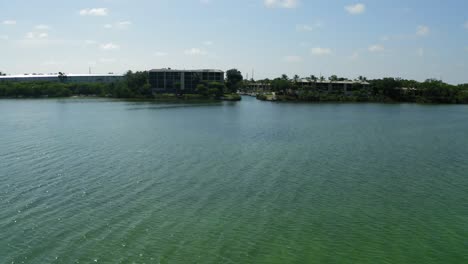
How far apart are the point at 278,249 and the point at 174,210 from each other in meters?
4.92

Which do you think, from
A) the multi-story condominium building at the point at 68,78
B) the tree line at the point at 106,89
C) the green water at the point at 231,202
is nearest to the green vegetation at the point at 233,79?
the tree line at the point at 106,89

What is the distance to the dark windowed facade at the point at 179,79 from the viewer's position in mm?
112750

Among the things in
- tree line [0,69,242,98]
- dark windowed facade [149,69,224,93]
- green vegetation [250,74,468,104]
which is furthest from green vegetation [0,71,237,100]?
green vegetation [250,74,468,104]

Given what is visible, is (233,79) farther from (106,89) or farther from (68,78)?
(68,78)

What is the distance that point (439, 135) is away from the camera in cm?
3894

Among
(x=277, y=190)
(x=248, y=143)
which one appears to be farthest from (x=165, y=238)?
(x=248, y=143)

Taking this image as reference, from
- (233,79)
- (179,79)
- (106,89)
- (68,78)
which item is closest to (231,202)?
(179,79)

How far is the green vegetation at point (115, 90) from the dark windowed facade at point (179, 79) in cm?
240

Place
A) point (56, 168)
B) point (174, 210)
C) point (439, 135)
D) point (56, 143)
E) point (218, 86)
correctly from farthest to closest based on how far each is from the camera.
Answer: point (218, 86)
point (439, 135)
point (56, 143)
point (56, 168)
point (174, 210)

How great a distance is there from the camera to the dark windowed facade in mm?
112750

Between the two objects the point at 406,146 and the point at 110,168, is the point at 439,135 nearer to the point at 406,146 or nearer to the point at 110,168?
the point at 406,146

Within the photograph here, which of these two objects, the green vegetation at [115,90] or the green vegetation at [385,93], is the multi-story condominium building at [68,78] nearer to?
the green vegetation at [115,90]

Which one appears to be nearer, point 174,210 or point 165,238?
point 165,238

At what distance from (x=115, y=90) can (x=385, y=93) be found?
71.7 metres
